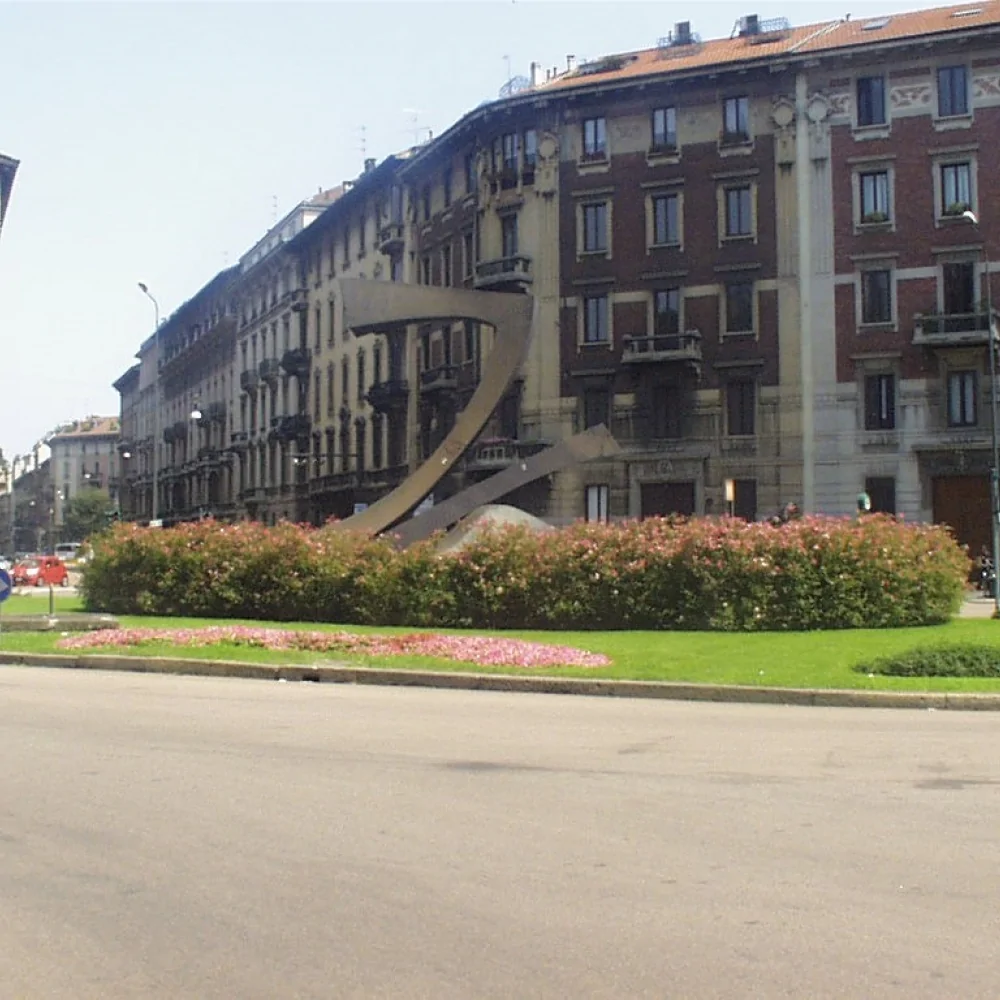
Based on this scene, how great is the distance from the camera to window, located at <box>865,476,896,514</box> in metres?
48.3

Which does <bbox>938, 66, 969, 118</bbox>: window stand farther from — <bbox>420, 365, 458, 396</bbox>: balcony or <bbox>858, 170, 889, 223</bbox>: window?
<bbox>420, 365, 458, 396</bbox>: balcony

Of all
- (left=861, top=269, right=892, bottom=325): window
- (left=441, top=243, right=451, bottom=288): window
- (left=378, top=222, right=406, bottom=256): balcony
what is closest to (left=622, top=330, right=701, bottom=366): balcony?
(left=861, top=269, right=892, bottom=325): window

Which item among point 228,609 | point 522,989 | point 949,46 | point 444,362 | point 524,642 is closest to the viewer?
point 522,989

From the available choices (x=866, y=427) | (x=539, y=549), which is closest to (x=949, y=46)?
(x=866, y=427)

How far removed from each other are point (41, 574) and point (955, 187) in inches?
1630

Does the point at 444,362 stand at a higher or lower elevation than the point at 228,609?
higher

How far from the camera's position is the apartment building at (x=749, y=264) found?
157 feet

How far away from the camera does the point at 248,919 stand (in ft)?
20.0

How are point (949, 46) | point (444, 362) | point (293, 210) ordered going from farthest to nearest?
point (293, 210)
point (444, 362)
point (949, 46)

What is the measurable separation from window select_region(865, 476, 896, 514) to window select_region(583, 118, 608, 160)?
1631 centimetres

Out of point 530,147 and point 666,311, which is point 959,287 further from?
point 530,147

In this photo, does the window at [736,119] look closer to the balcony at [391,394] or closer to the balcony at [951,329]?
the balcony at [951,329]

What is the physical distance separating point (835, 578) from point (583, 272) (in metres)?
32.2

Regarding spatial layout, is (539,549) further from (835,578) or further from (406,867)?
(406,867)
